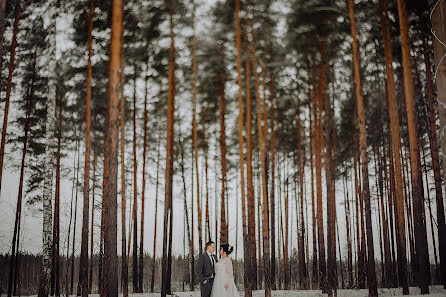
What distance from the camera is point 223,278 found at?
333 inches

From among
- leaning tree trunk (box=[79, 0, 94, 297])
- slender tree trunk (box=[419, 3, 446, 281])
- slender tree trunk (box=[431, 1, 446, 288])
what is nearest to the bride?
leaning tree trunk (box=[79, 0, 94, 297])

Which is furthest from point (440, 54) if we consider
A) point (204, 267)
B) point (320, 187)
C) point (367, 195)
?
point (320, 187)

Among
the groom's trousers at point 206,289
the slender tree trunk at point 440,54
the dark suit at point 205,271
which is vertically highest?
the slender tree trunk at point 440,54

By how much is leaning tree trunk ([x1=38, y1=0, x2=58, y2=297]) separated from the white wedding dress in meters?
5.57

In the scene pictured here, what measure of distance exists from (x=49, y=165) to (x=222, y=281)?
7016mm

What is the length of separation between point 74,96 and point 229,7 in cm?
767

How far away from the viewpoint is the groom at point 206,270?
827 cm

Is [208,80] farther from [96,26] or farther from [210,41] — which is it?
[96,26]

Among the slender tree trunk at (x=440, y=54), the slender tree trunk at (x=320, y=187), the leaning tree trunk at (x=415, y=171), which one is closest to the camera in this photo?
the slender tree trunk at (x=440, y=54)

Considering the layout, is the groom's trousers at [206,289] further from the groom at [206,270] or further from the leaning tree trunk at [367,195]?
the leaning tree trunk at [367,195]

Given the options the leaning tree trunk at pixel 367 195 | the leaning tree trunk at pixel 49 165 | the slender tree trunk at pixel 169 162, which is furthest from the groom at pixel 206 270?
the leaning tree trunk at pixel 49 165

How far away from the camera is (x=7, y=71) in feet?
48.1

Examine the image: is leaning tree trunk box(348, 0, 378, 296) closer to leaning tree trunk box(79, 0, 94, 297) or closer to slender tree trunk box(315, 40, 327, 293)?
slender tree trunk box(315, 40, 327, 293)

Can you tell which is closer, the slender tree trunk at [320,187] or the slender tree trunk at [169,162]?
the slender tree trunk at [169,162]
